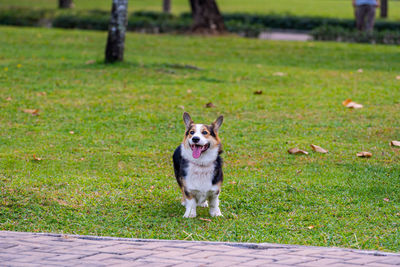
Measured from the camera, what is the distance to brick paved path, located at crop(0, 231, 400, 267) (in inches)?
161

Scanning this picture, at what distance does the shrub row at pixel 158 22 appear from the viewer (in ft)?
75.0

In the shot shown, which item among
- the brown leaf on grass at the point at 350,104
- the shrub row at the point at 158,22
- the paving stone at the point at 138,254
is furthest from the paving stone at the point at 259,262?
the shrub row at the point at 158,22

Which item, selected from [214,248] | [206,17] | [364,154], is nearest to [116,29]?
[364,154]

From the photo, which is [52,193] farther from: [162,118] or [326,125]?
[326,125]

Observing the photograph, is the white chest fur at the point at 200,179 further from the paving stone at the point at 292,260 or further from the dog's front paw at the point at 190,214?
the paving stone at the point at 292,260

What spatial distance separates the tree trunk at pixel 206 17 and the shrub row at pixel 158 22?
114 cm

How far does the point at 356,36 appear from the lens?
2023cm

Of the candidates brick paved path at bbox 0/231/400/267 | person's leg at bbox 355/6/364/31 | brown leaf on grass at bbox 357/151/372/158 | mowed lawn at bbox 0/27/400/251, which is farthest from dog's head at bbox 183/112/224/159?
person's leg at bbox 355/6/364/31

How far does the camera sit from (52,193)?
610 cm

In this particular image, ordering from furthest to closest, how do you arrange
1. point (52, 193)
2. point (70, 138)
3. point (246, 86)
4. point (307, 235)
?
1. point (246, 86)
2. point (70, 138)
3. point (52, 193)
4. point (307, 235)

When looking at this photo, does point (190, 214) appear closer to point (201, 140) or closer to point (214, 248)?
point (201, 140)

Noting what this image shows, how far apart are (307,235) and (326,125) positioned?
451 centimetres

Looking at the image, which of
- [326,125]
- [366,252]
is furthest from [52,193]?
[326,125]

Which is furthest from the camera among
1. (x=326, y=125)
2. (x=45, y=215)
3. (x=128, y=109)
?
(x=128, y=109)
